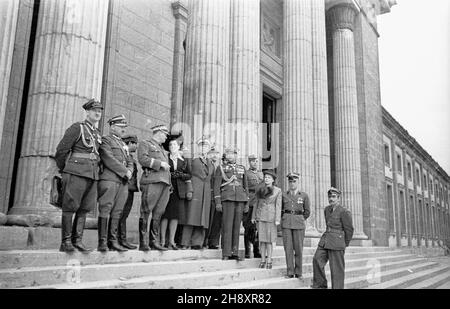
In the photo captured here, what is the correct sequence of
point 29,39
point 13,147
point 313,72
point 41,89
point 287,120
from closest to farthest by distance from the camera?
point 41,89 → point 13,147 → point 29,39 → point 287,120 → point 313,72

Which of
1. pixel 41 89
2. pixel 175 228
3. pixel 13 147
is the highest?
pixel 41 89

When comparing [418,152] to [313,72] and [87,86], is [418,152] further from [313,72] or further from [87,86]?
[87,86]

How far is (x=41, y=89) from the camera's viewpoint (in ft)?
20.0

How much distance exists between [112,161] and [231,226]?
2402 millimetres

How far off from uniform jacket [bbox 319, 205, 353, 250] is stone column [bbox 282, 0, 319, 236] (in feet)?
15.7

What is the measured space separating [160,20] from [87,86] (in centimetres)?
582

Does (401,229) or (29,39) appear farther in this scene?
(401,229)

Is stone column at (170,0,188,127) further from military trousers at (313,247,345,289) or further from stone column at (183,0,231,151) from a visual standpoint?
military trousers at (313,247,345,289)

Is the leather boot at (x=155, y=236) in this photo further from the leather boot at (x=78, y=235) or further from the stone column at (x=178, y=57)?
the stone column at (x=178, y=57)

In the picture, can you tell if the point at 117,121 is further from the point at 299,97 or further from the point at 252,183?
the point at 299,97

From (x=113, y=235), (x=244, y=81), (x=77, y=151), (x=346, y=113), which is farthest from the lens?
(x=346, y=113)

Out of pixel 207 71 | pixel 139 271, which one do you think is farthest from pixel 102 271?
pixel 207 71

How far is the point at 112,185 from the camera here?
209 inches
